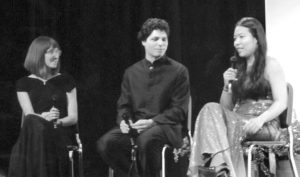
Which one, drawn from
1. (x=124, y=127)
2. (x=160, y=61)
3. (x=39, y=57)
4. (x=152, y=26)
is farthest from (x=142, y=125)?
(x=39, y=57)

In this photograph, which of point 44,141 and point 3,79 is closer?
point 44,141

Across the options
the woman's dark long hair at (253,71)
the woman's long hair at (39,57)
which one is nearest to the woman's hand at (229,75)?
the woman's dark long hair at (253,71)

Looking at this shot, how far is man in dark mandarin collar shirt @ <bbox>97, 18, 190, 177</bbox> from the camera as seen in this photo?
3441mm

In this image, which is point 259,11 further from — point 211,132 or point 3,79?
point 3,79

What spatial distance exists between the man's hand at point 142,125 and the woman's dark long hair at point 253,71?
1.86 feet

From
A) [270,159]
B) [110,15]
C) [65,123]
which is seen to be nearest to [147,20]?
[110,15]

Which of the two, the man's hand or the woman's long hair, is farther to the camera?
the woman's long hair

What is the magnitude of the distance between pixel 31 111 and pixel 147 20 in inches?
40.4

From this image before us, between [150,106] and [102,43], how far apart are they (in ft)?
1.99

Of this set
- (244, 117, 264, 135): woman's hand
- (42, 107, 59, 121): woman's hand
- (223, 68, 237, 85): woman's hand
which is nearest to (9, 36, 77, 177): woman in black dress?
(42, 107, 59, 121): woman's hand

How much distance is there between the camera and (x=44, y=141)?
11.0ft

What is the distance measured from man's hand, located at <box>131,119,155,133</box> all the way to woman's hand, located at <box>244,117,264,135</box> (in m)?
0.73

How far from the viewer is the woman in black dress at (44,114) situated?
3355mm

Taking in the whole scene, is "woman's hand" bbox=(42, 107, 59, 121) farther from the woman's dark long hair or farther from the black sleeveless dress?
the woman's dark long hair
